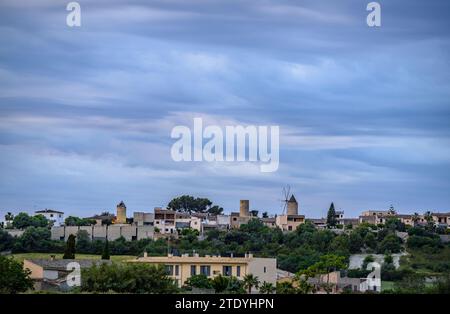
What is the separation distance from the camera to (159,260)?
47.5m

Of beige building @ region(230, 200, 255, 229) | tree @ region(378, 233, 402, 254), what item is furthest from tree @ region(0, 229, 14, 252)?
beige building @ region(230, 200, 255, 229)

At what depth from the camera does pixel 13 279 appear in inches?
1405

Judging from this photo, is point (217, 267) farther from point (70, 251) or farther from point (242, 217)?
point (242, 217)

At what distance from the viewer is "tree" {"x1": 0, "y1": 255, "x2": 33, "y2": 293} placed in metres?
34.2

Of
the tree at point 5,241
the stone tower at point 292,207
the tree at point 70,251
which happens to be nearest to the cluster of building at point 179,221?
the stone tower at point 292,207

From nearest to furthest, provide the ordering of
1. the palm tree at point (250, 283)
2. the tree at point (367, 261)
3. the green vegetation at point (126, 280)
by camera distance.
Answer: the green vegetation at point (126, 280), the palm tree at point (250, 283), the tree at point (367, 261)

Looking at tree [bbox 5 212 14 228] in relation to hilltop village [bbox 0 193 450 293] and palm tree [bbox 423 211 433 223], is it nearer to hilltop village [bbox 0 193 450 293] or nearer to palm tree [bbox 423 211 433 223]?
hilltop village [bbox 0 193 450 293]

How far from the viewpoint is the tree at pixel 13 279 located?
3419 centimetres

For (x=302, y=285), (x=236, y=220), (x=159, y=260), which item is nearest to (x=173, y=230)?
(x=236, y=220)

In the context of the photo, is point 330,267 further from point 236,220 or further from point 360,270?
point 236,220

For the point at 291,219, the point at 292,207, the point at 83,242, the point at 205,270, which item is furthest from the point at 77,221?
the point at 205,270

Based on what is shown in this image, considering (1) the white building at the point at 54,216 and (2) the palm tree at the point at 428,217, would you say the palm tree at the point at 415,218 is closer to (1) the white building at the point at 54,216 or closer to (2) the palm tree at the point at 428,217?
(2) the palm tree at the point at 428,217

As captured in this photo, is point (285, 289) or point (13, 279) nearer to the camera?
point (13, 279)

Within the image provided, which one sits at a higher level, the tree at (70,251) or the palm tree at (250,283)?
the tree at (70,251)
